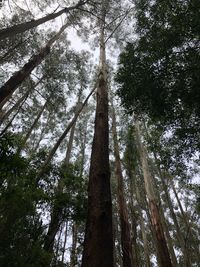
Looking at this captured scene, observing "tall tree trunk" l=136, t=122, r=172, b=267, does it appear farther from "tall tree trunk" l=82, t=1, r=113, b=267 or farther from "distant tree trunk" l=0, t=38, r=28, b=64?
"distant tree trunk" l=0, t=38, r=28, b=64

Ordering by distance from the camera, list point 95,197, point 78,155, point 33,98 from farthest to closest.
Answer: point 78,155
point 33,98
point 95,197

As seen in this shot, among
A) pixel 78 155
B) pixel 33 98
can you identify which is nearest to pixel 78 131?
pixel 78 155

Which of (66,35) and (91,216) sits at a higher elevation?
(66,35)

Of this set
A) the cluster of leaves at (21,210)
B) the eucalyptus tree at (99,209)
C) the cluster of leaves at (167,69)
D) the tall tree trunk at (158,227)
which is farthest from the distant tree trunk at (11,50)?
the eucalyptus tree at (99,209)

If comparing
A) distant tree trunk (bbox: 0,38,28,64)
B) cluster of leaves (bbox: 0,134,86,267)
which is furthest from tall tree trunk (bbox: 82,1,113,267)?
distant tree trunk (bbox: 0,38,28,64)

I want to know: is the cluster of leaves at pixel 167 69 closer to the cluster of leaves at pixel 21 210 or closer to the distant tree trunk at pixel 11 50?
the cluster of leaves at pixel 21 210

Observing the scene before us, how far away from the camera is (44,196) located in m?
7.12

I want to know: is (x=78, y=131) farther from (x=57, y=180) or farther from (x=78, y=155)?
(x=57, y=180)

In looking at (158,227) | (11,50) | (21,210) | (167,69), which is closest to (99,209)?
(21,210)

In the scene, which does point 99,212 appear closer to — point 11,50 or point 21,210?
point 21,210

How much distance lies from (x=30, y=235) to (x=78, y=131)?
14.1m

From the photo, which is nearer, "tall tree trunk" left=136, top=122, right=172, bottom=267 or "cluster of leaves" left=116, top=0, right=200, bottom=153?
"cluster of leaves" left=116, top=0, right=200, bottom=153

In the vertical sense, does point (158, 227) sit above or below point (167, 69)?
below

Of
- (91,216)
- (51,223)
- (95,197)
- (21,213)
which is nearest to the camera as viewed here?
(91,216)
